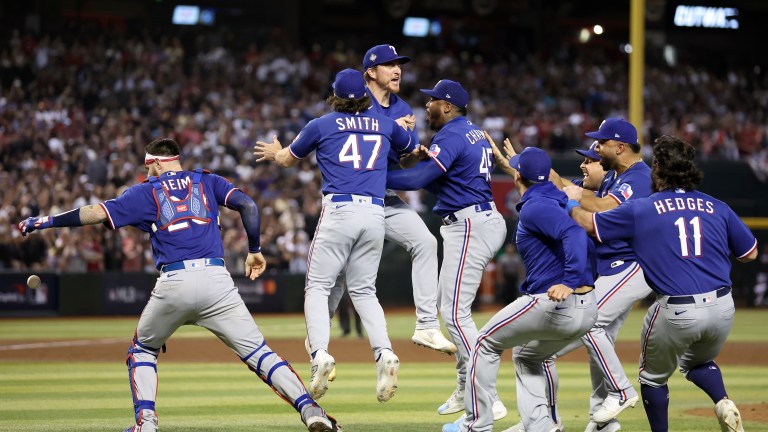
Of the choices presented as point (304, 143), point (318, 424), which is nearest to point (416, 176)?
→ point (304, 143)

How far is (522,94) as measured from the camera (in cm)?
3033

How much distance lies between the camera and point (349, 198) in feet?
26.5

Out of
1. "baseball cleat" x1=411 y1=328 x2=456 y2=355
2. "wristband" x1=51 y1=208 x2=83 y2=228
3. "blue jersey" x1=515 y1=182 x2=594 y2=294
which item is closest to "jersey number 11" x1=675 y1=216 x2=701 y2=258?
"blue jersey" x1=515 y1=182 x2=594 y2=294

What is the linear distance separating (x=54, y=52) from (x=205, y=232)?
794 inches

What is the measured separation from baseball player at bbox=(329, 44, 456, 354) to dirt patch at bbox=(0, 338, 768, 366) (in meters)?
6.39

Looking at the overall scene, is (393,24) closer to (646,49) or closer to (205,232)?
(646,49)

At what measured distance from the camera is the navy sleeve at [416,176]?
26.8ft

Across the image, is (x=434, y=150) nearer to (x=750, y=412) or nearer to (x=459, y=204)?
(x=459, y=204)

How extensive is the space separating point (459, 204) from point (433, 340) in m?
1.06

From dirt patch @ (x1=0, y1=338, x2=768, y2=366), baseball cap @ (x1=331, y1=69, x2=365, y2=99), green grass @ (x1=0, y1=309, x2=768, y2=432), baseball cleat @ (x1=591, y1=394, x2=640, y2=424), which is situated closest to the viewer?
baseball cleat @ (x1=591, y1=394, x2=640, y2=424)

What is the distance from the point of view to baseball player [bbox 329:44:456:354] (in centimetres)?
833

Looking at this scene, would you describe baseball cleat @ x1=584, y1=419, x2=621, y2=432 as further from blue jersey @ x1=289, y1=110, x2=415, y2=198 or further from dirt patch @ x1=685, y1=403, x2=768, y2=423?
blue jersey @ x1=289, y1=110, x2=415, y2=198

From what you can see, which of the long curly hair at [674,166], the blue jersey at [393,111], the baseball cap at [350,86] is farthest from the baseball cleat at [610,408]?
the baseball cap at [350,86]

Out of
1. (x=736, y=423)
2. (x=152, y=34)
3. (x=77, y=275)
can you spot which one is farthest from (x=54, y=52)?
(x=736, y=423)
